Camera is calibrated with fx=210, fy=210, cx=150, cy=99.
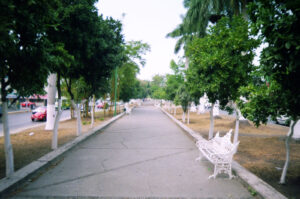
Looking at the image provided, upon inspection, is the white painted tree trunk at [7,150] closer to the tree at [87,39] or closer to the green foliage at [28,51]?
the green foliage at [28,51]

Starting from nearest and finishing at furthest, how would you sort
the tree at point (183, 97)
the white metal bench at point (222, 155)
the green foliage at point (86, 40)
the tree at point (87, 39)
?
the white metal bench at point (222, 155)
the green foliage at point (86, 40)
the tree at point (87, 39)
the tree at point (183, 97)

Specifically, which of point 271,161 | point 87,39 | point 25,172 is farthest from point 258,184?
point 87,39

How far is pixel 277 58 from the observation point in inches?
111

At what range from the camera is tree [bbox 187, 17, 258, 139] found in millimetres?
7004

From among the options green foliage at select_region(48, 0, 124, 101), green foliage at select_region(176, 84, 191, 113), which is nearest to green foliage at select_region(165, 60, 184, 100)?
→ green foliage at select_region(176, 84, 191, 113)

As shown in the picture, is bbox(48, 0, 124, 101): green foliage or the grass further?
bbox(48, 0, 124, 101): green foliage

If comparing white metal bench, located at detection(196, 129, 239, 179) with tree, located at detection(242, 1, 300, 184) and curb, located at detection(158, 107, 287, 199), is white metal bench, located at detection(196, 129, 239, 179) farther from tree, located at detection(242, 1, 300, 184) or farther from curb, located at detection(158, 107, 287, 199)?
tree, located at detection(242, 1, 300, 184)

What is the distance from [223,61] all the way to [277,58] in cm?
439

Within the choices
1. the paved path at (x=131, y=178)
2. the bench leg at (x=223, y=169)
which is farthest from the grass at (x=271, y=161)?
the paved path at (x=131, y=178)

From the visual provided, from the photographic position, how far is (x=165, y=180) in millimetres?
4715

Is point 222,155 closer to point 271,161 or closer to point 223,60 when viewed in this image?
point 271,161

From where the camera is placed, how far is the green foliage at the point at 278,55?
2666mm

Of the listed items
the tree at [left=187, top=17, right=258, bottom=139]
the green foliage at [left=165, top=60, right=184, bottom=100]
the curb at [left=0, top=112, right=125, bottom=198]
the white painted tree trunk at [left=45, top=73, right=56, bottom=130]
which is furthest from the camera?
the green foliage at [left=165, top=60, right=184, bottom=100]

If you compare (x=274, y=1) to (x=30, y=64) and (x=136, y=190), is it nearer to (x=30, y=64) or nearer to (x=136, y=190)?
(x=136, y=190)
